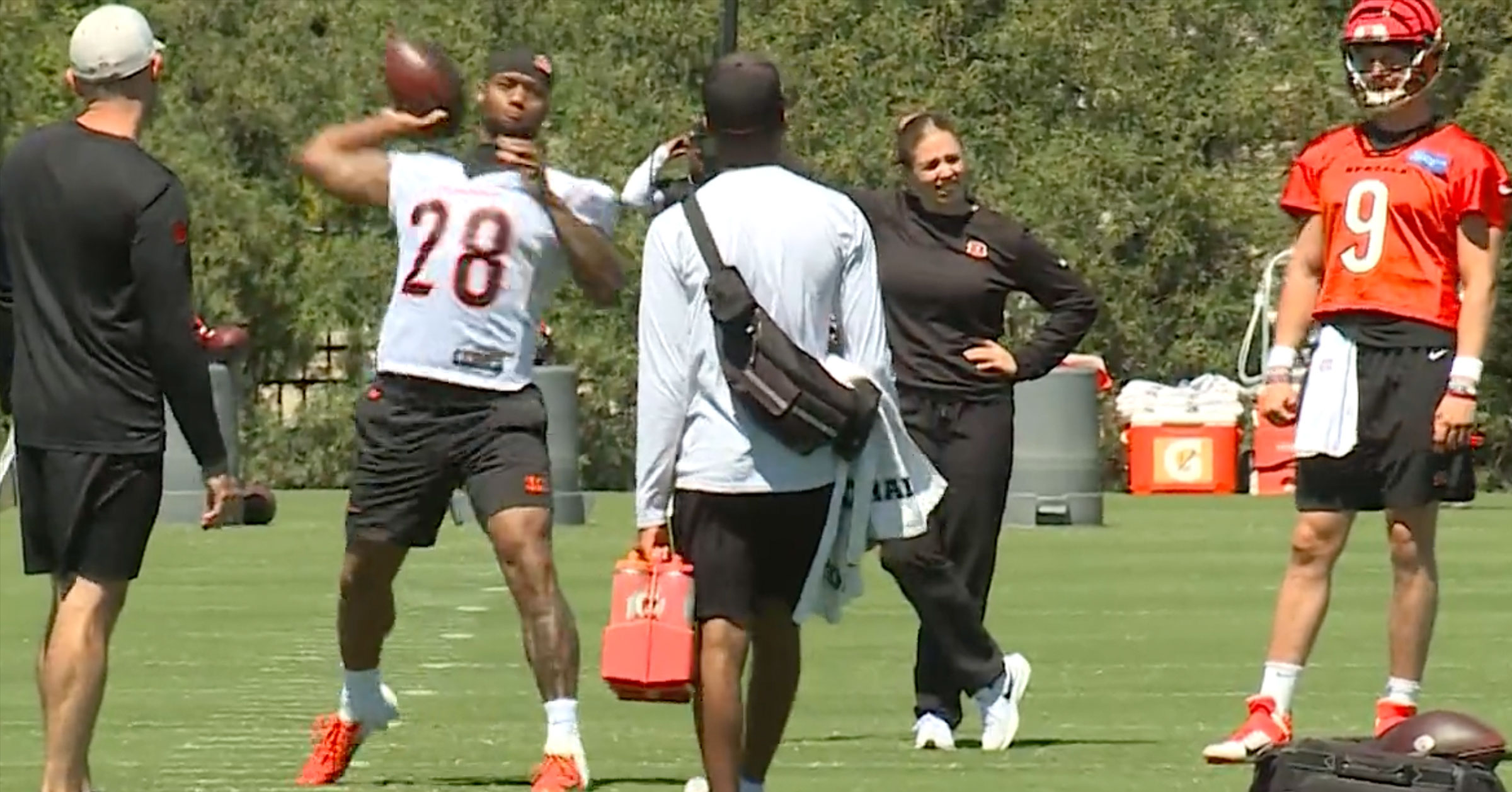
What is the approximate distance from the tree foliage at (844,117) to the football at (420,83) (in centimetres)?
2177

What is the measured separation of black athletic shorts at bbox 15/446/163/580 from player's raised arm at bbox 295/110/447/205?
1.32 m

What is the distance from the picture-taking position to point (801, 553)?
29.0 ft

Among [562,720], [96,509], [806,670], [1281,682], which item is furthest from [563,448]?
[96,509]

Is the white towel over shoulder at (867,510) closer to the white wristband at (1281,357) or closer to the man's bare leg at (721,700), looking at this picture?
the man's bare leg at (721,700)

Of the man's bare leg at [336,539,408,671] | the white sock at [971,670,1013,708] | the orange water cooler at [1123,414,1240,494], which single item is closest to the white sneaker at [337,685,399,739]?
the man's bare leg at [336,539,408,671]

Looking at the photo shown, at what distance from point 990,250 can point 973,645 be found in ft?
3.90

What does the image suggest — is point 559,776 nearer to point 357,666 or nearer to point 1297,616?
point 357,666

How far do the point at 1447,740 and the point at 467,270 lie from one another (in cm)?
371

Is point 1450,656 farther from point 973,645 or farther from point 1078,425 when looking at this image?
point 1078,425

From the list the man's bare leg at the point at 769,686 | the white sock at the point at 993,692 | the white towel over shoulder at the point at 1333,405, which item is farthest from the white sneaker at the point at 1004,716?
the man's bare leg at the point at 769,686

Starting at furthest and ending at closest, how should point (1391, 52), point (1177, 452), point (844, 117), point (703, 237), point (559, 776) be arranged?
point (844, 117), point (1177, 452), point (1391, 52), point (559, 776), point (703, 237)

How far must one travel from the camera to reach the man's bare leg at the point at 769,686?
9008 mm

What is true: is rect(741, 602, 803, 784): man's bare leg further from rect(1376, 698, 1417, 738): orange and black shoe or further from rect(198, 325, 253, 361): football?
rect(1376, 698, 1417, 738): orange and black shoe

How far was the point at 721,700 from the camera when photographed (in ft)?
28.8
